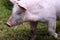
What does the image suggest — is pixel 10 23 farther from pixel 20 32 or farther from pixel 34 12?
pixel 20 32

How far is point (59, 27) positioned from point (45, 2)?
1124mm

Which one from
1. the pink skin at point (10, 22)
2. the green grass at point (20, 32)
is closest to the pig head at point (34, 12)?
the pink skin at point (10, 22)

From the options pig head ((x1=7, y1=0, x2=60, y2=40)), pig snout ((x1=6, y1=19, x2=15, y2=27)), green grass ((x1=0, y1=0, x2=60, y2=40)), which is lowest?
green grass ((x1=0, y1=0, x2=60, y2=40))

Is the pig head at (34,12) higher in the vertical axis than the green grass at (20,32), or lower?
higher

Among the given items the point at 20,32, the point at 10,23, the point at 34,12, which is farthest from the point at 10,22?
the point at 20,32

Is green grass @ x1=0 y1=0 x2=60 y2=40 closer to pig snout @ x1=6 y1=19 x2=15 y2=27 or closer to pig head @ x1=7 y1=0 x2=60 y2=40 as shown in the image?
pig head @ x1=7 y1=0 x2=60 y2=40

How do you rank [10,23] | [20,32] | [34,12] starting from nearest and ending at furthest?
[10,23]
[34,12]
[20,32]

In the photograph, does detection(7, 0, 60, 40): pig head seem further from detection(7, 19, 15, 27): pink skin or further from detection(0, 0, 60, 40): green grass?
detection(0, 0, 60, 40): green grass

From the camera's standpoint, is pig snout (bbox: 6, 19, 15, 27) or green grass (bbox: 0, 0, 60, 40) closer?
pig snout (bbox: 6, 19, 15, 27)

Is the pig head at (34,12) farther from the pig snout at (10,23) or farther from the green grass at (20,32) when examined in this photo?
the green grass at (20,32)

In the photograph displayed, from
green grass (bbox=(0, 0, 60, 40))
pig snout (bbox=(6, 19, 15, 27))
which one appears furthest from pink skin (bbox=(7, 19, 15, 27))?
green grass (bbox=(0, 0, 60, 40))

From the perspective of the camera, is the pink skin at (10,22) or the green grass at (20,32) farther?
the green grass at (20,32)

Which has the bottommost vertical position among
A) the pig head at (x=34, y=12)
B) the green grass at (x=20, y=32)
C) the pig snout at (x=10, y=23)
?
the green grass at (x=20, y=32)

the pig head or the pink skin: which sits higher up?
the pig head
